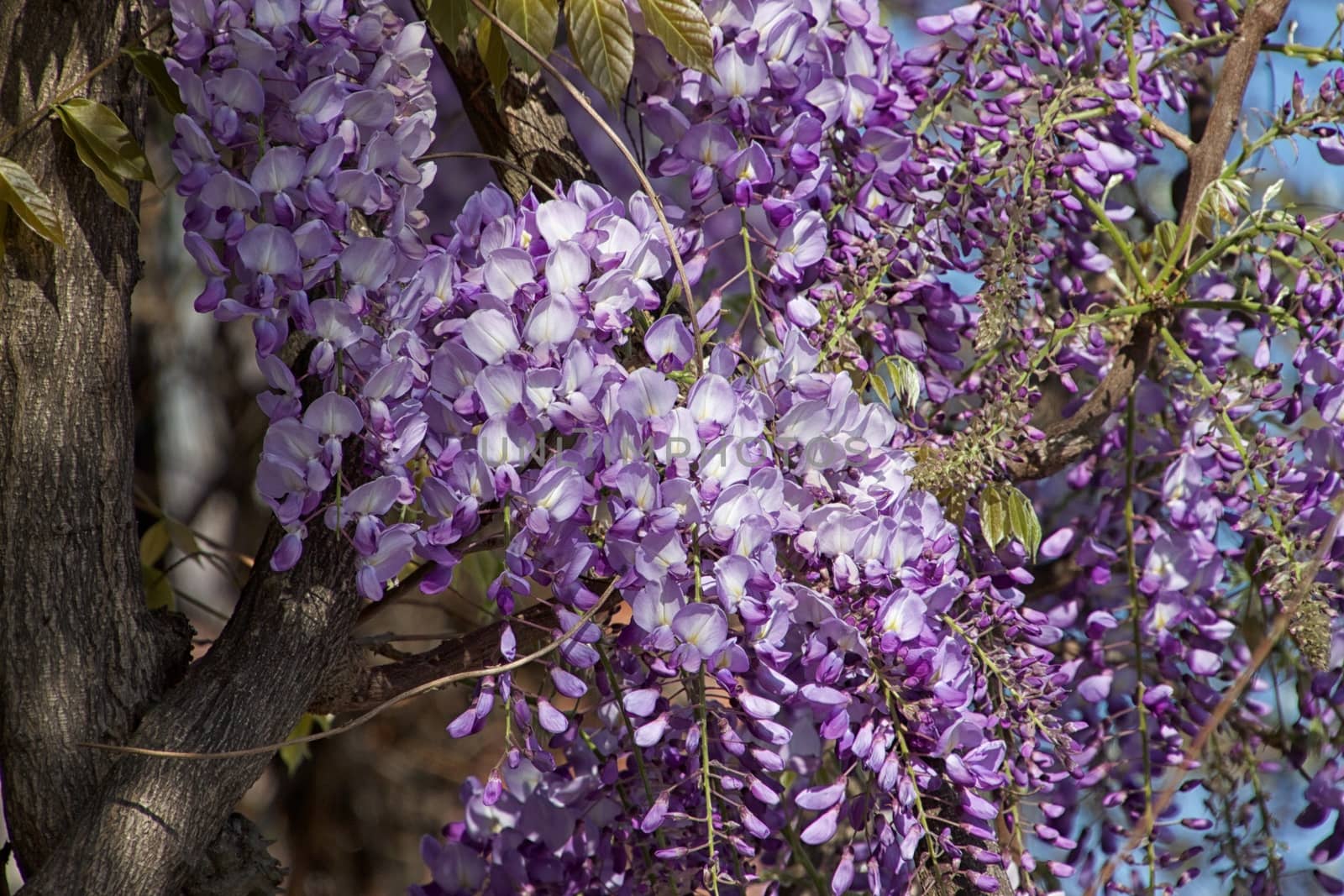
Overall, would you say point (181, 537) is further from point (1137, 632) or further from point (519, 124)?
point (1137, 632)

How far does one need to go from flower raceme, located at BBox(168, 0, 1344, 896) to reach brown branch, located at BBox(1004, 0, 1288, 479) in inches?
0.9

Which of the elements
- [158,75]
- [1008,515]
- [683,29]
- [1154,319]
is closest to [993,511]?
[1008,515]

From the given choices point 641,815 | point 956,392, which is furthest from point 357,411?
point 956,392

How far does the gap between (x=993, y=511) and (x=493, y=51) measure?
424 millimetres

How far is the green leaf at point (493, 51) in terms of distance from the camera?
0.81 metres

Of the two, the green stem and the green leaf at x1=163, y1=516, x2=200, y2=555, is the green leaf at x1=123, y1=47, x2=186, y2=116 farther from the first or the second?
the green stem

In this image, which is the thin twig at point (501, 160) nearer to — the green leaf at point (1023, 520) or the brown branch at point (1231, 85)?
the green leaf at point (1023, 520)

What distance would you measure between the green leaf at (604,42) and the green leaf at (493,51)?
0.06 m

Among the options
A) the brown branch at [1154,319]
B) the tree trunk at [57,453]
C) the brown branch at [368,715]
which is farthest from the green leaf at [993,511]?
the tree trunk at [57,453]

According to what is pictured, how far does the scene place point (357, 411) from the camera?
714mm

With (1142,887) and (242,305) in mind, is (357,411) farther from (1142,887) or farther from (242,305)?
(1142,887)

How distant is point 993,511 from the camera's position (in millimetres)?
856

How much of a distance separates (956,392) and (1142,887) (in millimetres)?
369

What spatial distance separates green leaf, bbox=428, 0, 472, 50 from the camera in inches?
31.5
